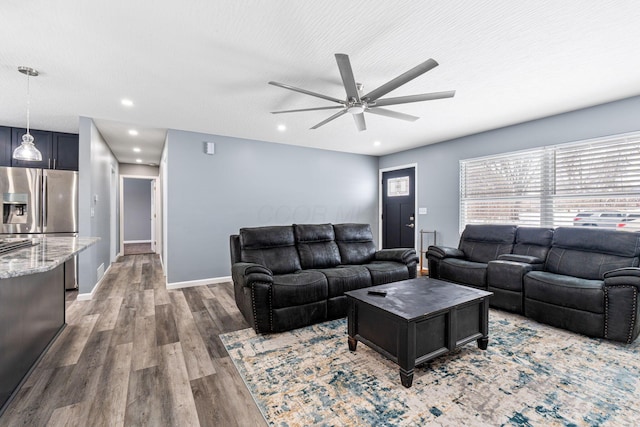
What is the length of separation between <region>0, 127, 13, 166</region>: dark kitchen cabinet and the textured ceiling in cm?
82

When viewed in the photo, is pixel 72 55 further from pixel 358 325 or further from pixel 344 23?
pixel 358 325

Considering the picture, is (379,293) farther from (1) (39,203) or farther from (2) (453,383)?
(1) (39,203)

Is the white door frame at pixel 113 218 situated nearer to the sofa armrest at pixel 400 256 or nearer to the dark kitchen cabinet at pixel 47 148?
the dark kitchen cabinet at pixel 47 148

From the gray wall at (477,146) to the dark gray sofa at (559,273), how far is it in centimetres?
113

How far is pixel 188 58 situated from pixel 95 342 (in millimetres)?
2703

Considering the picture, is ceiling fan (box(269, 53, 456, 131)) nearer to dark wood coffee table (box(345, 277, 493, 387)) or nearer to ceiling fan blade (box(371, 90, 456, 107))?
ceiling fan blade (box(371, 90, 456, 107))

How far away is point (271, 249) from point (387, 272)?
1.46 meters

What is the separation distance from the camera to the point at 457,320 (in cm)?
223

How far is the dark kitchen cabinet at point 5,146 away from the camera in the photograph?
4340mm

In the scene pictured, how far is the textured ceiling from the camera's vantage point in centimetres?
187

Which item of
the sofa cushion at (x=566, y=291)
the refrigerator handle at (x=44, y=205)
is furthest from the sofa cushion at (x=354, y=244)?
the refrigerator handle at (x=44, y=205)

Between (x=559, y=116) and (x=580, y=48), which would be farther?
(x=559, y=116)

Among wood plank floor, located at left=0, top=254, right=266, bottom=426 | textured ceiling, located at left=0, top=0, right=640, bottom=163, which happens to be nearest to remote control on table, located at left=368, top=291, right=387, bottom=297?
wood plank floor, located at left=0, top=254, right=266, bottom=426

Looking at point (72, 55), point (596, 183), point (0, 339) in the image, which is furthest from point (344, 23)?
point (596, 183)
